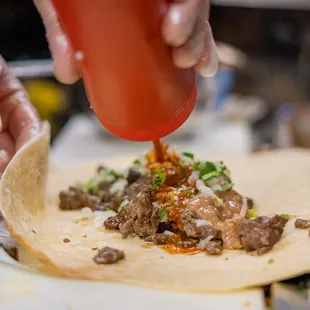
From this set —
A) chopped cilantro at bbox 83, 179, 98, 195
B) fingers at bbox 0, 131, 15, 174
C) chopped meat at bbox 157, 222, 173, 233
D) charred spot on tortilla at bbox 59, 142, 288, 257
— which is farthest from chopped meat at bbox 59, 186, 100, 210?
chopped meat at bbox 157, 222, 173, 233

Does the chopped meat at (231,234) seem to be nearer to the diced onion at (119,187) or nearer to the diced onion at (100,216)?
the diced onion at (100,216)

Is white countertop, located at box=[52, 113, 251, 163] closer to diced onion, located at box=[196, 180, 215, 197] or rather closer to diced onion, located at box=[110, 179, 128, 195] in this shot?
diced onion, located at box=[110, 179, 128, 195]

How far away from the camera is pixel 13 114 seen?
2.56 metres

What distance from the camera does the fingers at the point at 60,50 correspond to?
6.17ft

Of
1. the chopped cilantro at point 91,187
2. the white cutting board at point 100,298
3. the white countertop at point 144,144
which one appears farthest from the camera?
the white countertop at point 144,144

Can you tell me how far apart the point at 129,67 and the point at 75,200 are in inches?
35.4

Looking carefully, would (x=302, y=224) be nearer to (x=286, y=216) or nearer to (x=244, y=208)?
(x=286, y=216)

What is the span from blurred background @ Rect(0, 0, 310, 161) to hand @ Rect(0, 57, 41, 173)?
1.33 meters

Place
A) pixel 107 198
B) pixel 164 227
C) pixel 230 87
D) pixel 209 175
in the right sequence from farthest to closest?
1. pixel 230 87
2. pixel 107 198
3. pixel 209 175
4. pixel 164 227

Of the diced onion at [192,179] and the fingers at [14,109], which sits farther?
the fingers at [14,109]

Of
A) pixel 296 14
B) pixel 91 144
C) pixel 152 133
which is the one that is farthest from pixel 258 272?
pixel 296 14

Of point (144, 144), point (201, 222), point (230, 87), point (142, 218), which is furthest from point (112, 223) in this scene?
point (230, 87)

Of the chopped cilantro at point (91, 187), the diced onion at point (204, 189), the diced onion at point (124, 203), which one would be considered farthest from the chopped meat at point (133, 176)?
the diced onion at point (204, 189)

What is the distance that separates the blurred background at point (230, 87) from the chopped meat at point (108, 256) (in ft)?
5.05
